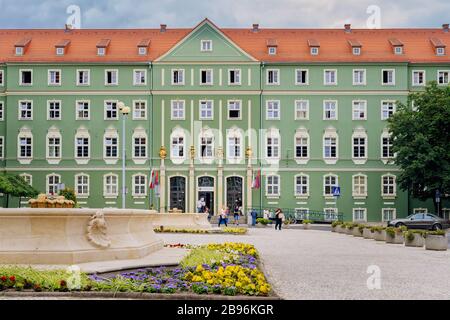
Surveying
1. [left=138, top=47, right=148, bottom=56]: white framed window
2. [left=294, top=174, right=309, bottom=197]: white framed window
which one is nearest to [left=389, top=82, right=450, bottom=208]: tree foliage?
[left=294, top=174, right=309, bottom=197]: white framed window

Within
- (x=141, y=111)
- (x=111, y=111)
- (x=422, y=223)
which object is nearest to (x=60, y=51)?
(x=111, y=111)

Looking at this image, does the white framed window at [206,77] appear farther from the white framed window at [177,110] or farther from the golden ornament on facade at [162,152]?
the golden ornament on facade at [162,152]

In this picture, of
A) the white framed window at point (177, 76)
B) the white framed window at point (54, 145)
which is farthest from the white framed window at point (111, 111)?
the white framed window at point (177, 76)

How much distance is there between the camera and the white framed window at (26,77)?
245 ft

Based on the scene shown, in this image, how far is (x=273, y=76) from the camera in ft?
246

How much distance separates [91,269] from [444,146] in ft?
172

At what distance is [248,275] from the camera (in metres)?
16.9

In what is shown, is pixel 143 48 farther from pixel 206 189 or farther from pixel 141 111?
pixel 206 189

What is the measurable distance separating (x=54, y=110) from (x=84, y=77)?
394 centimetres

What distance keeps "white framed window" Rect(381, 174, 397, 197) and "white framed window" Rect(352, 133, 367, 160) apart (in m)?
2.60

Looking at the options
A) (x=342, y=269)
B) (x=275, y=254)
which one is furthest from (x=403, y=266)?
(x=275, y=254)

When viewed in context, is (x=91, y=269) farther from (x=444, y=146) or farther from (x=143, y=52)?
(x=143, y=52)

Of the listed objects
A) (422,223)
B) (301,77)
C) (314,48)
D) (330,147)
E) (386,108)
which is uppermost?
(314,48)

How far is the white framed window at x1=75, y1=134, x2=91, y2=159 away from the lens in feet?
244
